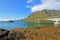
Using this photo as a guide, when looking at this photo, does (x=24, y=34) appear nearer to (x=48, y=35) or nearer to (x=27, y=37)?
(x=27, y=37)

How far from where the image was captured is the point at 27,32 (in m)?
9.20

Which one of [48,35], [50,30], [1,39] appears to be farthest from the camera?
[50,30]

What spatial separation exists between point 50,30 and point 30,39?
5.82ft

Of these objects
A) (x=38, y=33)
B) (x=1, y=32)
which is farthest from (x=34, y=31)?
(x=1, y=32)

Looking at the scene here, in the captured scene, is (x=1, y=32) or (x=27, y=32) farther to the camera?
(x=27, y=32)

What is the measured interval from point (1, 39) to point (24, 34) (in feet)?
4.83

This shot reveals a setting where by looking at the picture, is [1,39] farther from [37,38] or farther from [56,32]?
[56,32]

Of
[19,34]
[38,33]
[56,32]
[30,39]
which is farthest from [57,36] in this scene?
[19,34]

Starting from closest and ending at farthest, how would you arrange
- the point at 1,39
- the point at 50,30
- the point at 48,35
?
1. the point at 1,39
2. the point at 48,35
3. the point at 50,30

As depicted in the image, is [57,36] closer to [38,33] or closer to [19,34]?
[38,33]

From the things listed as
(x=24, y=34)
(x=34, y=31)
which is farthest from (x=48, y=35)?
(x=24, y=34)

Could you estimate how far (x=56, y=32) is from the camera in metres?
9.30

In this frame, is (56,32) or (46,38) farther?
(56,32)

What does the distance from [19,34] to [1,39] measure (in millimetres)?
1157
